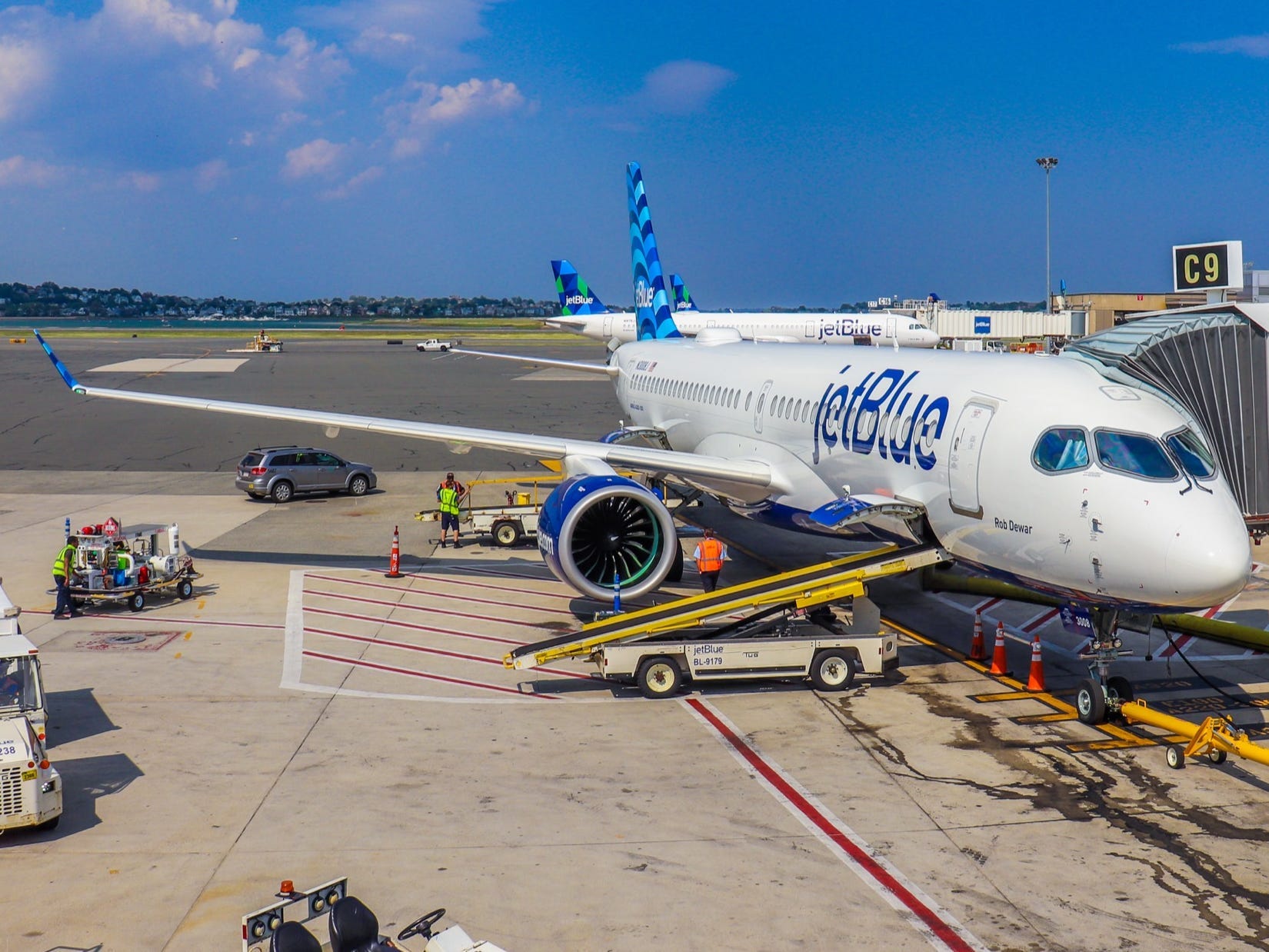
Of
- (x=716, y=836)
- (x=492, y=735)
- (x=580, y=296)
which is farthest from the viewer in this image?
(x=580, y=296)

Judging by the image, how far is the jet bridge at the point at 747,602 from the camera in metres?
18.1

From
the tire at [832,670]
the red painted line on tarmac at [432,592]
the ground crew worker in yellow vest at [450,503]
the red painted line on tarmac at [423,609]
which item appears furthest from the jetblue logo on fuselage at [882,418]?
the ground crew worker in yellow vest at [450,503]

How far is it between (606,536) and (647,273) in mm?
19215

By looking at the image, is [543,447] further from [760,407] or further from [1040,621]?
[1040,621]

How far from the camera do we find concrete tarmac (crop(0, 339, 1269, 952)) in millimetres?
10977

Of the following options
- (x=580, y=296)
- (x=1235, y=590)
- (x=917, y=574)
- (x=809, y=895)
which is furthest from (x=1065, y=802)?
(x=580, y=296)

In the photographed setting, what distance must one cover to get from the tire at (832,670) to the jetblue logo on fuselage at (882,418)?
10.3 ft

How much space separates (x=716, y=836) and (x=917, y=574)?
14.5 metres

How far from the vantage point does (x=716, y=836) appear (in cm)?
1278

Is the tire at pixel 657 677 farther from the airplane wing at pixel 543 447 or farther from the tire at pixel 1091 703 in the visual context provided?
the airplane wing at pixel 543 447

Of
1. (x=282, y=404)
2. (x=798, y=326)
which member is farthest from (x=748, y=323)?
A: (x=282, y=404)

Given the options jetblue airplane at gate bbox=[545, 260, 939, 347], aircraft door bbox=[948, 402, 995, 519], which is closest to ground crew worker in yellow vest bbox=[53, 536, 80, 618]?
aircraft door bbox=[948, 402, 995, 519]

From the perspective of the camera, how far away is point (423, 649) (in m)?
21.0

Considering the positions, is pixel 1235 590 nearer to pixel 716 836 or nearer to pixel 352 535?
pixel 716 836
